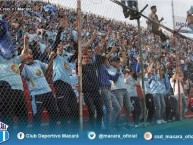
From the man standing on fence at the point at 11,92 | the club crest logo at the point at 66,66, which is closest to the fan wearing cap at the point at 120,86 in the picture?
the club crest logo at the point at 66,66

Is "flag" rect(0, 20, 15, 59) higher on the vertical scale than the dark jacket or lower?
higher

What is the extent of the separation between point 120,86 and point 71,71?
0.79m

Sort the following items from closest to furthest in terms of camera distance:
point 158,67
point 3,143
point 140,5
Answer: point 3,143, point 140,5, point 158,67

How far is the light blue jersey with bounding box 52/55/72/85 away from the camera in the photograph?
775cm

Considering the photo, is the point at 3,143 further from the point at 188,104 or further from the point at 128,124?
the point at 188,104

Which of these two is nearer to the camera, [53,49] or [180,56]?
[53,49]

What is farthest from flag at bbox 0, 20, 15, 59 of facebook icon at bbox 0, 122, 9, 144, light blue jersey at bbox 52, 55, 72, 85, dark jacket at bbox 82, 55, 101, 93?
dark jacket at bbox 82, 55, 101, 93

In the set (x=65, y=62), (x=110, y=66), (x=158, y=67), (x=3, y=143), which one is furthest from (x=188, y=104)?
(x=3, y=143)

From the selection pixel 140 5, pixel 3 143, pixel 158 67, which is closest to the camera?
pixel 3 143

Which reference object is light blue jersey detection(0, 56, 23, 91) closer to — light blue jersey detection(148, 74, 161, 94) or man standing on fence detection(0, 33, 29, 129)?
man standing on fence detection(0, 33, 29, 129)

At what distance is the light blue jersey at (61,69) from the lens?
775cm

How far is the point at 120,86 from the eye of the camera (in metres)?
8.12

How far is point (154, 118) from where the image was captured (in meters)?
8.29

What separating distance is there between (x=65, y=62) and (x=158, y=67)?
1644mm
